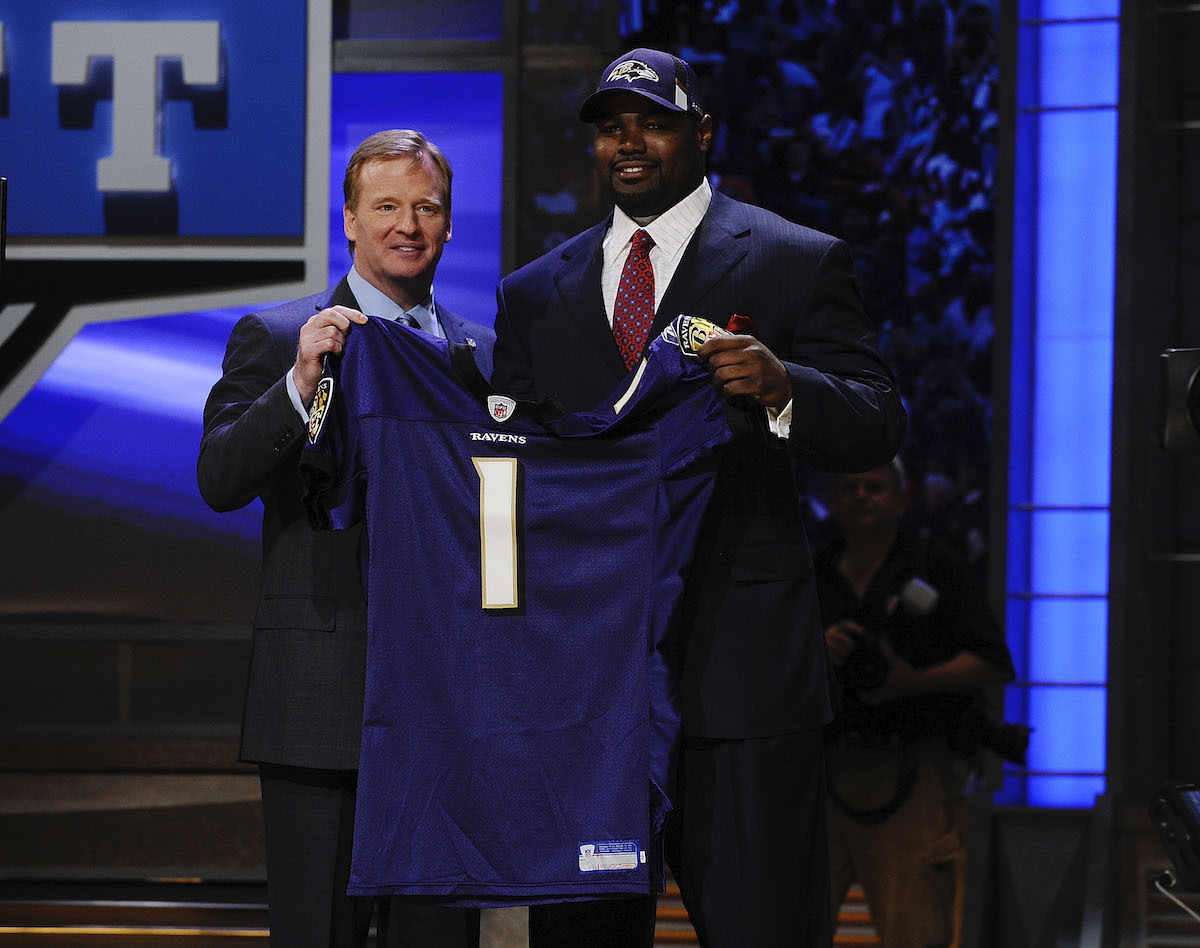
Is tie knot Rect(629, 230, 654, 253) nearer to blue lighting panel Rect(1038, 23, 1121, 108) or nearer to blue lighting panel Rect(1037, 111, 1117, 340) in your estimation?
blue lighting panel Rect(1037, 111, 1117, 340)

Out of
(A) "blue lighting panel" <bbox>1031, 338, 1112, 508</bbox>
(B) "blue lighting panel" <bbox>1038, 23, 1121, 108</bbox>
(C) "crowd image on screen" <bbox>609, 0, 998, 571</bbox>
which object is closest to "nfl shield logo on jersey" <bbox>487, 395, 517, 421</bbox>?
(A) "blue lighting panel" <bbox>1031, 338, 1112, 508</bbox>

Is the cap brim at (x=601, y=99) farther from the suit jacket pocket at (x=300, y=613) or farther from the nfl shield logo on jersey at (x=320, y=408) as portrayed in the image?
the suit jacket pocket at (x=300, y=613)

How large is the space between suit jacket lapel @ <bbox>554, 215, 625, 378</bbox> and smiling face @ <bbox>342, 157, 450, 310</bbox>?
0.26 m

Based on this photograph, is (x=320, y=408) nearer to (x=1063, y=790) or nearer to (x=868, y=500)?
(x=868, y=500)

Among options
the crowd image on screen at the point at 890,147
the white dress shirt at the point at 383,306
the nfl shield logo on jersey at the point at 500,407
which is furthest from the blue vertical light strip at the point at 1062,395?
the crowd image on screen at the point at 890,147

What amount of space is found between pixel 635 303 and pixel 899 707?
6.08 ft

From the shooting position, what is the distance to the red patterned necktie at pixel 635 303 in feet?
7.80

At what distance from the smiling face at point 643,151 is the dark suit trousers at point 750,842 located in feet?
2.73

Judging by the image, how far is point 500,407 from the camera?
7.55 feet

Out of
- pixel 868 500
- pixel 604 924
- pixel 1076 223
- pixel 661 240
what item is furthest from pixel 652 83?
pixel 1076 223

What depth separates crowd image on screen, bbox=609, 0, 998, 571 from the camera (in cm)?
978

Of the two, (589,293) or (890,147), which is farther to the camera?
(890,147)

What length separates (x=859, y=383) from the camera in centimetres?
229

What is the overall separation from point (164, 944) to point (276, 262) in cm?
201
